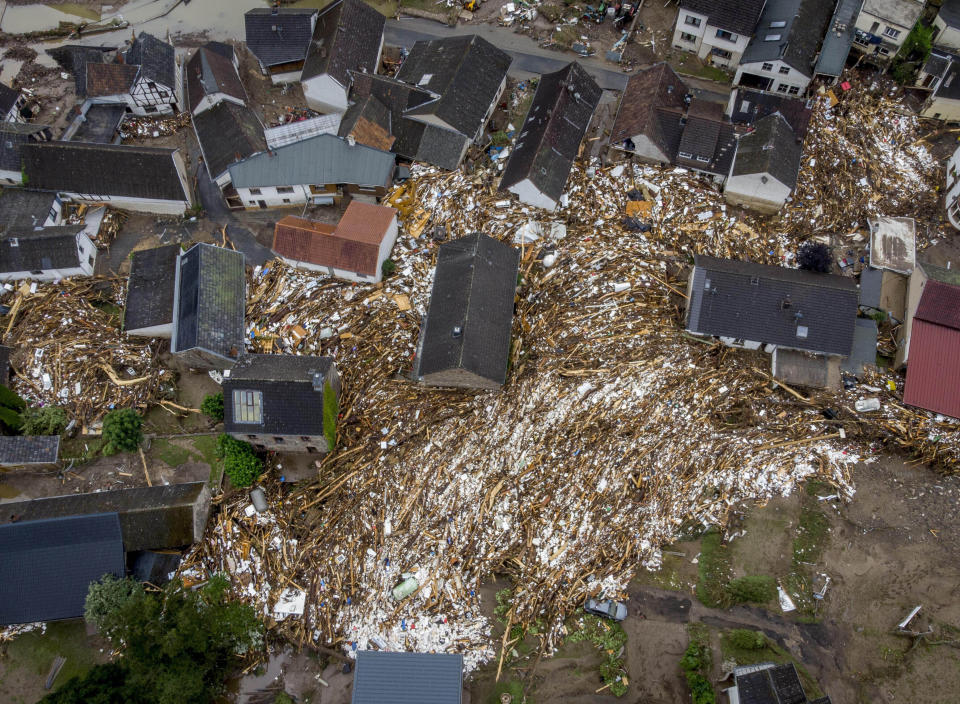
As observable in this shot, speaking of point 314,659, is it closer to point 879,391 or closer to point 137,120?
point 879,391

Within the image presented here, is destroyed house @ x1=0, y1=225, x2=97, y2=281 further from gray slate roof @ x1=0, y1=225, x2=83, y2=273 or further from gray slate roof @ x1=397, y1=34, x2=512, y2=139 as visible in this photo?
gray slate roof @ x1=397, y1=34, x2=512, y2=139

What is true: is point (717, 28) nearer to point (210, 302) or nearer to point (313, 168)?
point (313, 168)

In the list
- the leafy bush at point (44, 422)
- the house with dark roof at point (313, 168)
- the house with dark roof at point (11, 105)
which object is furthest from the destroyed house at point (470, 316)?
the house with dark roof at point (11, 105)

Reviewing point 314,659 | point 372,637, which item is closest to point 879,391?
point 372,637

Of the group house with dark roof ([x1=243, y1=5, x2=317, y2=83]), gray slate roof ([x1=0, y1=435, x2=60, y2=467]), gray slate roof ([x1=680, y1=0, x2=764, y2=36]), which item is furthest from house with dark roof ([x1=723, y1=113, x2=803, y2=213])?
gray slate roof ([x1=0, y1=435, x2=60, y2=467])

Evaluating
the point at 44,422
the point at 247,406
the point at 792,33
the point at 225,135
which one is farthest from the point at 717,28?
the point at 44,422

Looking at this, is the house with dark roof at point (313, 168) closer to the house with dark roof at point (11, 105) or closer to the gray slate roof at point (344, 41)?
the gray slate roof at point (344, 41)
